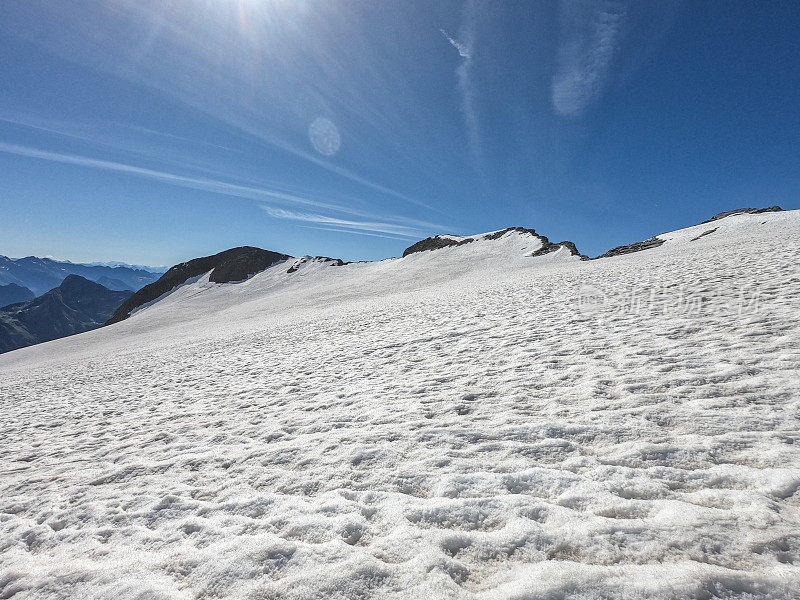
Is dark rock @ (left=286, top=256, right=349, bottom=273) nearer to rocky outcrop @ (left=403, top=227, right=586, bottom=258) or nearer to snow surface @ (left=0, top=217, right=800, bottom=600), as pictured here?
rocky outcrop @ (left=403, top=227, right=586, bottom=258)

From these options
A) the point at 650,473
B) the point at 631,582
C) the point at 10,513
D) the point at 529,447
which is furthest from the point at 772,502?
the point at 10,513

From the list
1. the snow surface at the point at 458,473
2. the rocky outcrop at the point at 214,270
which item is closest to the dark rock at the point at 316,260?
the rocky outcrop at the point at 214,270

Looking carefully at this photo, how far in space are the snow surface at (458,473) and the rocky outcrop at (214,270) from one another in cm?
5694

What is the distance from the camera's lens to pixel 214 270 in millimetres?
65875

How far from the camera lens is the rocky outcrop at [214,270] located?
62.2 m

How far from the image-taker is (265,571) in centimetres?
264

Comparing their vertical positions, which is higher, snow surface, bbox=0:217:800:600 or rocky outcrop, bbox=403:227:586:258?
rocky outcrop, bbox=403:227:586:258

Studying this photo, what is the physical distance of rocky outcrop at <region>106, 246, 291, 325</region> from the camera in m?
62.2

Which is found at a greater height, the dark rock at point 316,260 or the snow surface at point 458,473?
the dark rock at point 316,260

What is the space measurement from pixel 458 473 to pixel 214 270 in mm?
72482

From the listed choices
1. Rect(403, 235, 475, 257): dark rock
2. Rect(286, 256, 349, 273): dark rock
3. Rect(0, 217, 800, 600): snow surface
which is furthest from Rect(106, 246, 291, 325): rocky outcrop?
Rect(0, 217, 800, 600): snow surface

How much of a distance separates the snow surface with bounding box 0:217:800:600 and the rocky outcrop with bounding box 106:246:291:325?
187 ft

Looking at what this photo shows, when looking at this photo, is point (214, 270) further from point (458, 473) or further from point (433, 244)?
point (458, 473)

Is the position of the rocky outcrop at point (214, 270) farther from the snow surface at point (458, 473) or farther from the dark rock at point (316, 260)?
→ the snow surface at point (458, 473)
